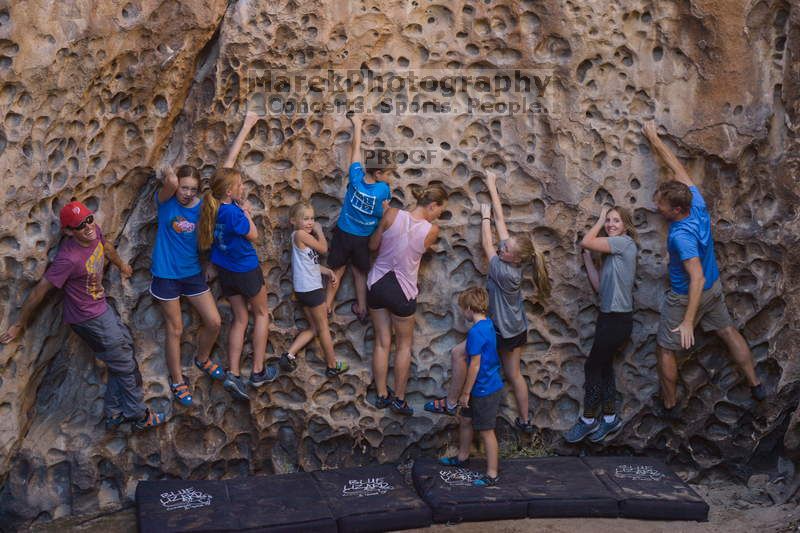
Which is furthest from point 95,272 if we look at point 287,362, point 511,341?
point 511,341

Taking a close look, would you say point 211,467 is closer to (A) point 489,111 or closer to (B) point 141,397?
(B) point 141,397

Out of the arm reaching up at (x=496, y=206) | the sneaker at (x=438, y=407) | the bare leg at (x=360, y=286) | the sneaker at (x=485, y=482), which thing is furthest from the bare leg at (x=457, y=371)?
the arm reaching up at (x=496, y=206)

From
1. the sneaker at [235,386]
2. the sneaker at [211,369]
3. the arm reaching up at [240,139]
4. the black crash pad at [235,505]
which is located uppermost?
the arm reaching up at [240,139]

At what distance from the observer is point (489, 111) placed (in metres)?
7.59

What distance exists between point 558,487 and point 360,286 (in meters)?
2.02

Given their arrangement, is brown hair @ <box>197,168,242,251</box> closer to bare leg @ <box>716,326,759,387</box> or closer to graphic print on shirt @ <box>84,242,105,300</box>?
graphic print on shirt @ <box>84,242,105,300</box>

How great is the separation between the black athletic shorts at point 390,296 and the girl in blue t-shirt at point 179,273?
1.15 metres

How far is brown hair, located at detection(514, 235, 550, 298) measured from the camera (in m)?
7.21

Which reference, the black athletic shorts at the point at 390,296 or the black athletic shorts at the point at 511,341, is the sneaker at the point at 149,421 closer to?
the black athletic shorts at the point at 390,296

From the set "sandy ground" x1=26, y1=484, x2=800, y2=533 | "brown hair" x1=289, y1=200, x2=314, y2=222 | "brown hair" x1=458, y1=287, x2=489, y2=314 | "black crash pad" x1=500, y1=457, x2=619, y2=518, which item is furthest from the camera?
"brown hair" x1=289, y1=200, x2=314, y2=222

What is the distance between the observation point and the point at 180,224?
700 cm

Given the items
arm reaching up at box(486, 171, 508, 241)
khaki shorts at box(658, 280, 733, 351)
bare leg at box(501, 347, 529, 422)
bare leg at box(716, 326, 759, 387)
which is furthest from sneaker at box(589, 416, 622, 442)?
arm reaching up at box(486, 171, 508, 241)

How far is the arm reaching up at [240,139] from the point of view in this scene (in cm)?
711

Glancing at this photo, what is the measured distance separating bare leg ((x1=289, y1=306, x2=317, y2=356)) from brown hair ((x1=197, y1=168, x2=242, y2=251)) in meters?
0.93
